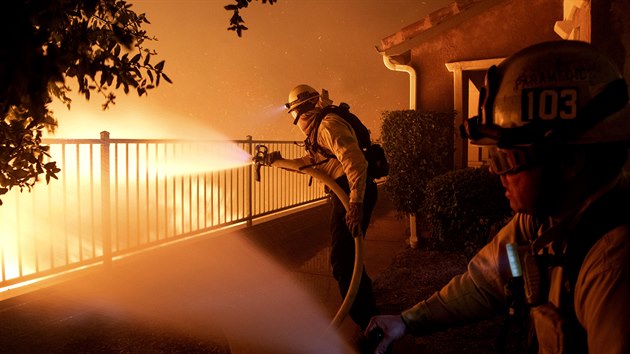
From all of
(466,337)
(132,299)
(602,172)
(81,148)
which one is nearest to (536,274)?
(602,172)

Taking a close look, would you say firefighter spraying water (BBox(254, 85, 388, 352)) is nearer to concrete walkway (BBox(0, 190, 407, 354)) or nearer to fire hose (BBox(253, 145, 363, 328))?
fire hose (BBox(253, 145, 363, 328))

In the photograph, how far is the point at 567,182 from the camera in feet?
4.41

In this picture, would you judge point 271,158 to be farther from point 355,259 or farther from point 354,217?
point 355,259

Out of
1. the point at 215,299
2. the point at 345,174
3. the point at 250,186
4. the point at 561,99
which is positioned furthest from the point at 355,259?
the point at 250,186

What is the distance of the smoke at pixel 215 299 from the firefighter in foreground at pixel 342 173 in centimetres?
46

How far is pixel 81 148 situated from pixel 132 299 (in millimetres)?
1903

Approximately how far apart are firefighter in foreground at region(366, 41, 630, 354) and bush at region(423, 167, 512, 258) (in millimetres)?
4599

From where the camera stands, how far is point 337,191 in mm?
4098

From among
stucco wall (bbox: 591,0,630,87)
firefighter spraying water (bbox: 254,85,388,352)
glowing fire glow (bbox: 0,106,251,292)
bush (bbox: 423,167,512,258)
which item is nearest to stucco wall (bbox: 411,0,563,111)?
bush (bbox: 423,167,512,258)

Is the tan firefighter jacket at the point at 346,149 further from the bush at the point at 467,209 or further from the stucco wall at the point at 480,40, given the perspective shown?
→ the stucco wall at the point at 480,40

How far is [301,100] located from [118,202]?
9.79 feet

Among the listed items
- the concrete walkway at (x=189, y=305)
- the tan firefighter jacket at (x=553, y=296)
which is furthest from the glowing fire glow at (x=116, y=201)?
the tan firefighter jacket at (x=553, y=296)

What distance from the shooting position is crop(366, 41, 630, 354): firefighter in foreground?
112cm

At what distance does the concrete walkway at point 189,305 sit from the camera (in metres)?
4.03
